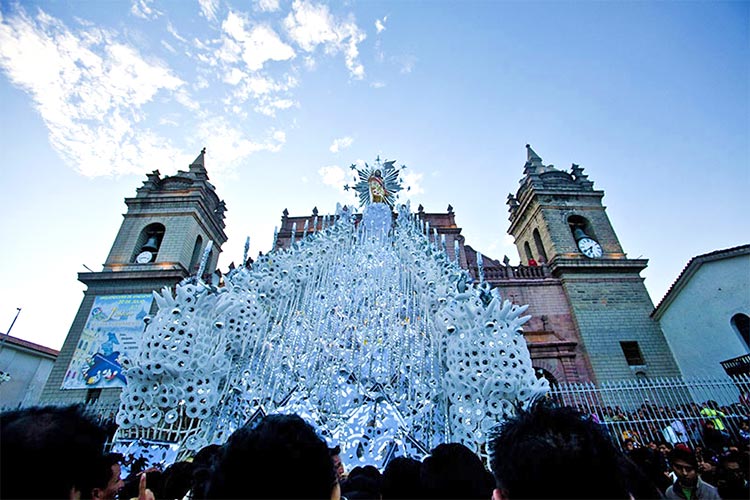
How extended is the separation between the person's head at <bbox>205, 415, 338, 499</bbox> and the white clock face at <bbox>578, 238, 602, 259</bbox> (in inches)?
620

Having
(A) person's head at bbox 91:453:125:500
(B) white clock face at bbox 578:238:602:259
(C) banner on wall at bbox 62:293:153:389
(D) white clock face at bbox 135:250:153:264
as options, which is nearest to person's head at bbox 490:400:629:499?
(A) person's head at bbox 91:453:125:500

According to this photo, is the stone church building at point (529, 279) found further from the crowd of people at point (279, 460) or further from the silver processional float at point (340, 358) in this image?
the crowd of people at point (279, 460)

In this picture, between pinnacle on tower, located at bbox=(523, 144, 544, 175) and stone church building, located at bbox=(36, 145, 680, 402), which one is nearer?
stone church building, located at bbox=(36, 145, 680, 402)

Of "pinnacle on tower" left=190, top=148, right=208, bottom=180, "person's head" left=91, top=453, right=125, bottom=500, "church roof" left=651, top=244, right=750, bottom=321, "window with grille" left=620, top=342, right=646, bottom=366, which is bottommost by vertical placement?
"person's head" left=91, top=453, right=125, bottom=500

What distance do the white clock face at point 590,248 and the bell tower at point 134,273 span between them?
15431 millimetres

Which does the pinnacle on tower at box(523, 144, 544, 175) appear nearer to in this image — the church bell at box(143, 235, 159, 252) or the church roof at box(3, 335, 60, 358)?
the church bell at box(143, 235, 159, 252)

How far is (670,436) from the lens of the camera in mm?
7457

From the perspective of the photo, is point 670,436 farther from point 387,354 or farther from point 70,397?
point 70,397

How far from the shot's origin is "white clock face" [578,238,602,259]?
14547mm

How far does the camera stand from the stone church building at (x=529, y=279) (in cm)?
1169

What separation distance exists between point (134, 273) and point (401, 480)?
1433cm

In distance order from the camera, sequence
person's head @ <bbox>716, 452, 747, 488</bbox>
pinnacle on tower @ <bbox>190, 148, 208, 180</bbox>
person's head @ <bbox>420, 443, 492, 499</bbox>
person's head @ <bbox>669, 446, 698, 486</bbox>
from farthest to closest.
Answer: pinnacle on tower @ <bbox>190, 148, 208, 180</bbox> → person's head @ <bbox>669, 446, 698, 486</bbox> → person's head @ <bbox>716, 452, 747, 488</bbox> → person's head @ <bbox>420, 443, 492, 499</bbox>

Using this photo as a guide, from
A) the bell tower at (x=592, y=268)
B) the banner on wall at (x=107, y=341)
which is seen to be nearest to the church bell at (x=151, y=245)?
the banner on wall at (x=107, y=341)

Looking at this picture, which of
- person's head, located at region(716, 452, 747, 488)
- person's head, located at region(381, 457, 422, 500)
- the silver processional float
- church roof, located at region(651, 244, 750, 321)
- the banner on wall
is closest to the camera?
person's head, located at region(381, 457, 422, 500)
